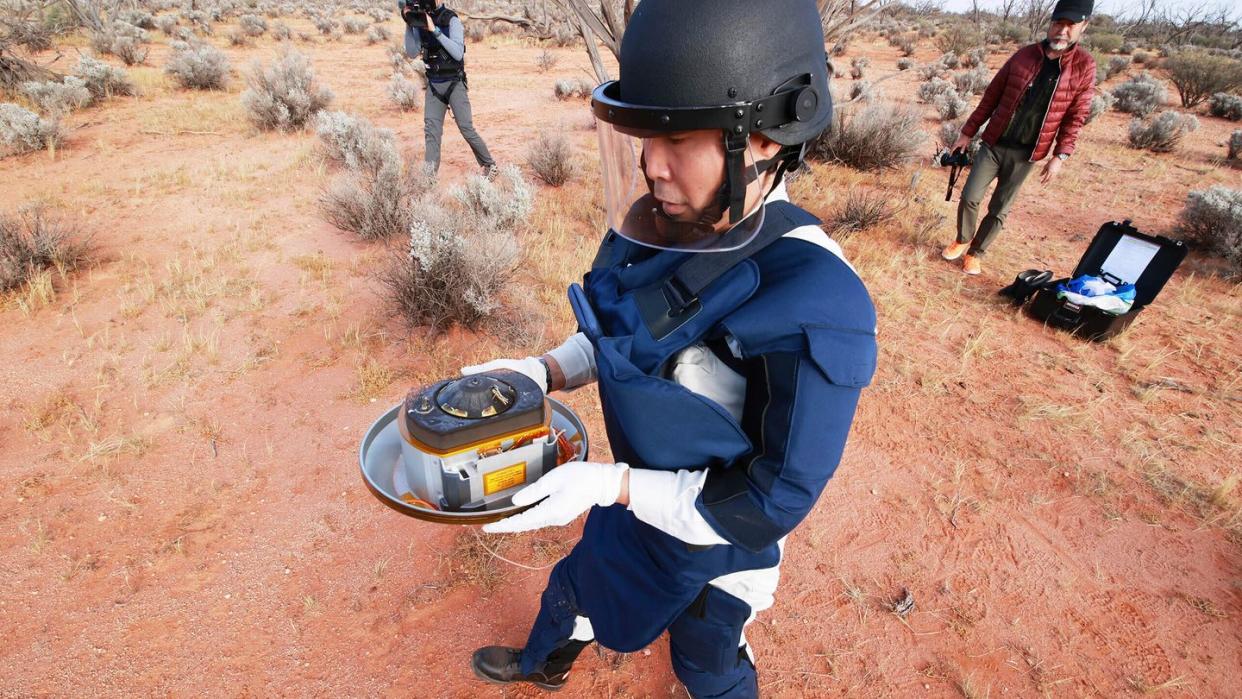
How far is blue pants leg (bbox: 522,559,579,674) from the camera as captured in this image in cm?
189

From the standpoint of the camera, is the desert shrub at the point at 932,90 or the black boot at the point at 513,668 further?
the desert shrub at the point at 932,90

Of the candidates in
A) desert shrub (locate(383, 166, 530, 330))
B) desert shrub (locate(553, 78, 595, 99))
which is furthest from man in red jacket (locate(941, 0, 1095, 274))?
desert shrub (locate(553, 78, 595, 99))

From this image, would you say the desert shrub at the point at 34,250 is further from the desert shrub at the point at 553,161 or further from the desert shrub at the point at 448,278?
the desert shrub at the point at 553,161

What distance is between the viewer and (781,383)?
3.54 ft

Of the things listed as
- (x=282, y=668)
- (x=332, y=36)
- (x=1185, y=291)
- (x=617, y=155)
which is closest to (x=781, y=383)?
(x=617, y=155)

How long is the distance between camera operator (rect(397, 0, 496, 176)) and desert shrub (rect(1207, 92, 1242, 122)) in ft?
56.1

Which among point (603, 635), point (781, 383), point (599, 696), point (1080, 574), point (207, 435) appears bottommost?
point (207, 435)

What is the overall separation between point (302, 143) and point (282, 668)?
823 centimetres

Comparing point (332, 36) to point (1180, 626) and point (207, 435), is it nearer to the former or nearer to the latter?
point (207, 435)

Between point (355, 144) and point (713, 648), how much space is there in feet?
25.4

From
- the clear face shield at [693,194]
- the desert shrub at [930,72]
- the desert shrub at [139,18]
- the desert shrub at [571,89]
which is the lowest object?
the desert shrub at [139,18]

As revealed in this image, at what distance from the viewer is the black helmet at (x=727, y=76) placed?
43.8 inches

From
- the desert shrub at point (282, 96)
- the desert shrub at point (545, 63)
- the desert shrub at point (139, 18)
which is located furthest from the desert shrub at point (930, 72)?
the desert shrub at point (139, 18)

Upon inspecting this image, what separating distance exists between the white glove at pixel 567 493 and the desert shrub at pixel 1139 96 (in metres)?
17.5
